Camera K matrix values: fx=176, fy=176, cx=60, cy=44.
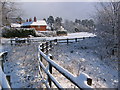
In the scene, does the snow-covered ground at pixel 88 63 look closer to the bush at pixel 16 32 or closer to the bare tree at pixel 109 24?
the bare tree at pixel 109 24

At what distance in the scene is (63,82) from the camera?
335 inches

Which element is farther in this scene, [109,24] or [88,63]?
[109,24]

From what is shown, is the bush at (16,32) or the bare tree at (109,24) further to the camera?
the bush at (16,32)

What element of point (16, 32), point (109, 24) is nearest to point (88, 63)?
point (109, 24)

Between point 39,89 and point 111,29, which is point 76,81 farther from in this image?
point 111,29

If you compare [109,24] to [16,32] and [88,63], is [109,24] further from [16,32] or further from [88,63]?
[16,32]

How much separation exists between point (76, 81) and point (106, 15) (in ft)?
71.7

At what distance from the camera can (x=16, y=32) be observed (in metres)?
43.3

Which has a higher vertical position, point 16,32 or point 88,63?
point 16,32

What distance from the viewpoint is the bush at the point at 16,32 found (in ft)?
136

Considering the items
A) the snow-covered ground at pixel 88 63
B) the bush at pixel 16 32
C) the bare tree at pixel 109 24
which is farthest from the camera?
the bush at pixel 16 32

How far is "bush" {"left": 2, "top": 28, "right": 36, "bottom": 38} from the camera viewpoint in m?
41.6

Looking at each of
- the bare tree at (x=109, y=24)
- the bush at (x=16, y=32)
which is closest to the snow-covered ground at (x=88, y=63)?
the bare tree at (x=109, y=24)

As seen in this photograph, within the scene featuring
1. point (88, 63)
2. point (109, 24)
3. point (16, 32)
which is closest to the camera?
point (88, 63)
